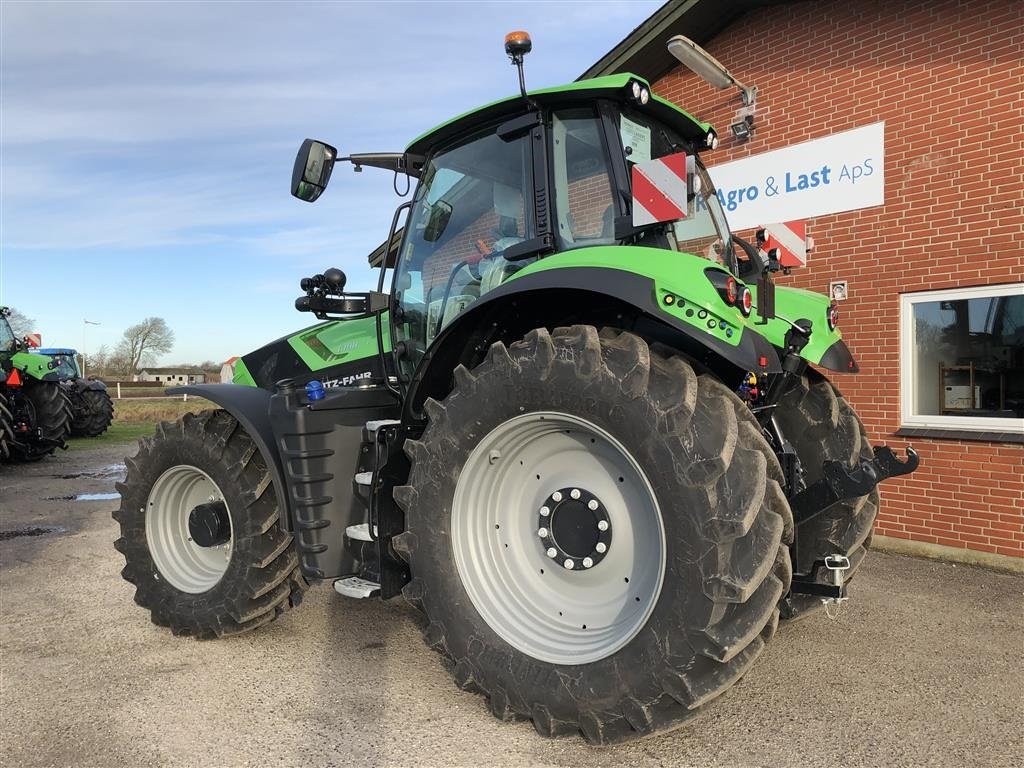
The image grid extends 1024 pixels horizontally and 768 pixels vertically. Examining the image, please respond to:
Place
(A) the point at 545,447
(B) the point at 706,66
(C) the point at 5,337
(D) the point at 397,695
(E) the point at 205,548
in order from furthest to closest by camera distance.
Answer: (C) the point at 5,337, (B) the point at 706,66, (E) the point at 205,548, (D) the point at 397,695, (A) the point at 545,447

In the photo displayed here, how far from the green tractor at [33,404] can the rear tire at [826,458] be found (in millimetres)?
13152

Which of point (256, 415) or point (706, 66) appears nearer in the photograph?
point (256, 415)

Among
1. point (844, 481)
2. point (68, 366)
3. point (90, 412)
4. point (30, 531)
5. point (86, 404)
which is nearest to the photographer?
point (844, 481)

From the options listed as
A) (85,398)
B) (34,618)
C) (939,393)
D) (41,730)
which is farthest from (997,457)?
(85,398)

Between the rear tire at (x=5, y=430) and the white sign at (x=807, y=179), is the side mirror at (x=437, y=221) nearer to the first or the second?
the white sign at (x=807, y=179)

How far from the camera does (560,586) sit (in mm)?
2912

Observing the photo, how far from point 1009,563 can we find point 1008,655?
2.09 metres

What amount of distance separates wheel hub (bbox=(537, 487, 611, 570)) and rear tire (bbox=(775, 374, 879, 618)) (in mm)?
1127

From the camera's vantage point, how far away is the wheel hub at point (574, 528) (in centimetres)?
278

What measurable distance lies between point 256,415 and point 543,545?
1.60 metres

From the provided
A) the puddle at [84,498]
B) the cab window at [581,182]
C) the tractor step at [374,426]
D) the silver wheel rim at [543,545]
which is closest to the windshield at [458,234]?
the cab window at [581,182]

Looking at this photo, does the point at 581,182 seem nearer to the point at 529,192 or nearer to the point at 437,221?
the point at 529,192

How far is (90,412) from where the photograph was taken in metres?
17.1

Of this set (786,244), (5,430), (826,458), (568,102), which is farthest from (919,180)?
(5,430)
